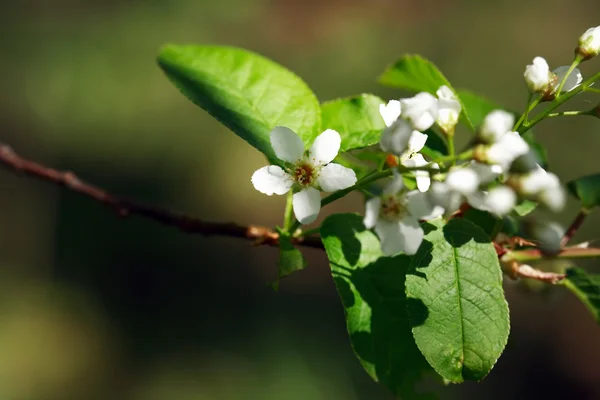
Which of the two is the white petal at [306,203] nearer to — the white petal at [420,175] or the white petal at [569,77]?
the white petal at [420,175]

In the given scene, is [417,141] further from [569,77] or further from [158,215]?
[158,215]

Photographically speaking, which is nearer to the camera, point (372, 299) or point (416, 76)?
point (372, 299)

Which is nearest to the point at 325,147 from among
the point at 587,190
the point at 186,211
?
the point at 587,190

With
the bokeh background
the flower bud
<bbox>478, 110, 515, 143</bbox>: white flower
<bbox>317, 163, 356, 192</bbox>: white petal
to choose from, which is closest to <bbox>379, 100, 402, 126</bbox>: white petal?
<bbox>317, 163, 356, 192</bbox>: white petal

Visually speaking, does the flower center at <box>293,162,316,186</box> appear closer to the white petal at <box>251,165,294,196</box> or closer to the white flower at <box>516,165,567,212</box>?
the white petal at <box>251,165,294,196</box>

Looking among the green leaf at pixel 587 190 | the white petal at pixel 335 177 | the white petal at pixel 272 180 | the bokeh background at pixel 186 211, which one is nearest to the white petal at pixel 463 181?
the white petal at pixel 335 177
